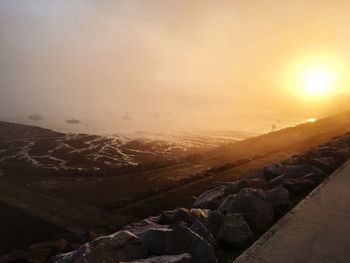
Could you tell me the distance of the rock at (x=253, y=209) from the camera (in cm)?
902

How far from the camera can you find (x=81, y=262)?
23.6 feet

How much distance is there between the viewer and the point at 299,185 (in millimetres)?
11570

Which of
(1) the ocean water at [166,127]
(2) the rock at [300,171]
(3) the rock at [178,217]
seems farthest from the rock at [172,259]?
(1) the ocean water at [166,127]

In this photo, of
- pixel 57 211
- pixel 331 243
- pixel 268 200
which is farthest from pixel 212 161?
pixel 331 243

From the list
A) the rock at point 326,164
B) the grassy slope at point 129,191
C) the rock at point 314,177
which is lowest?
the grassy slope at point 129,191

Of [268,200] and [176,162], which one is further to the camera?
[176,162]

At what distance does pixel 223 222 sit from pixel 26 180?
107 feet

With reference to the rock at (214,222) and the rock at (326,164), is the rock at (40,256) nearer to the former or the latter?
the rock at (214,222)

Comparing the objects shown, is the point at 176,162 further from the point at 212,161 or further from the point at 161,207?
the point at 161,207

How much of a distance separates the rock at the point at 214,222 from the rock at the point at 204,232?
18.0 inches

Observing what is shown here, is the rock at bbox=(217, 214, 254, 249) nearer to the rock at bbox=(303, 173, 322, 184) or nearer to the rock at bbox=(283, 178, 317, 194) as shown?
the rock at bbox=(283, 178, 317, 194)

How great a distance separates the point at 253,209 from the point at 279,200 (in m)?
1.29

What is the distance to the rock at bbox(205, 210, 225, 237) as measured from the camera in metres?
8.75

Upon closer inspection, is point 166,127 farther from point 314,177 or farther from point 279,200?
point 279,200
